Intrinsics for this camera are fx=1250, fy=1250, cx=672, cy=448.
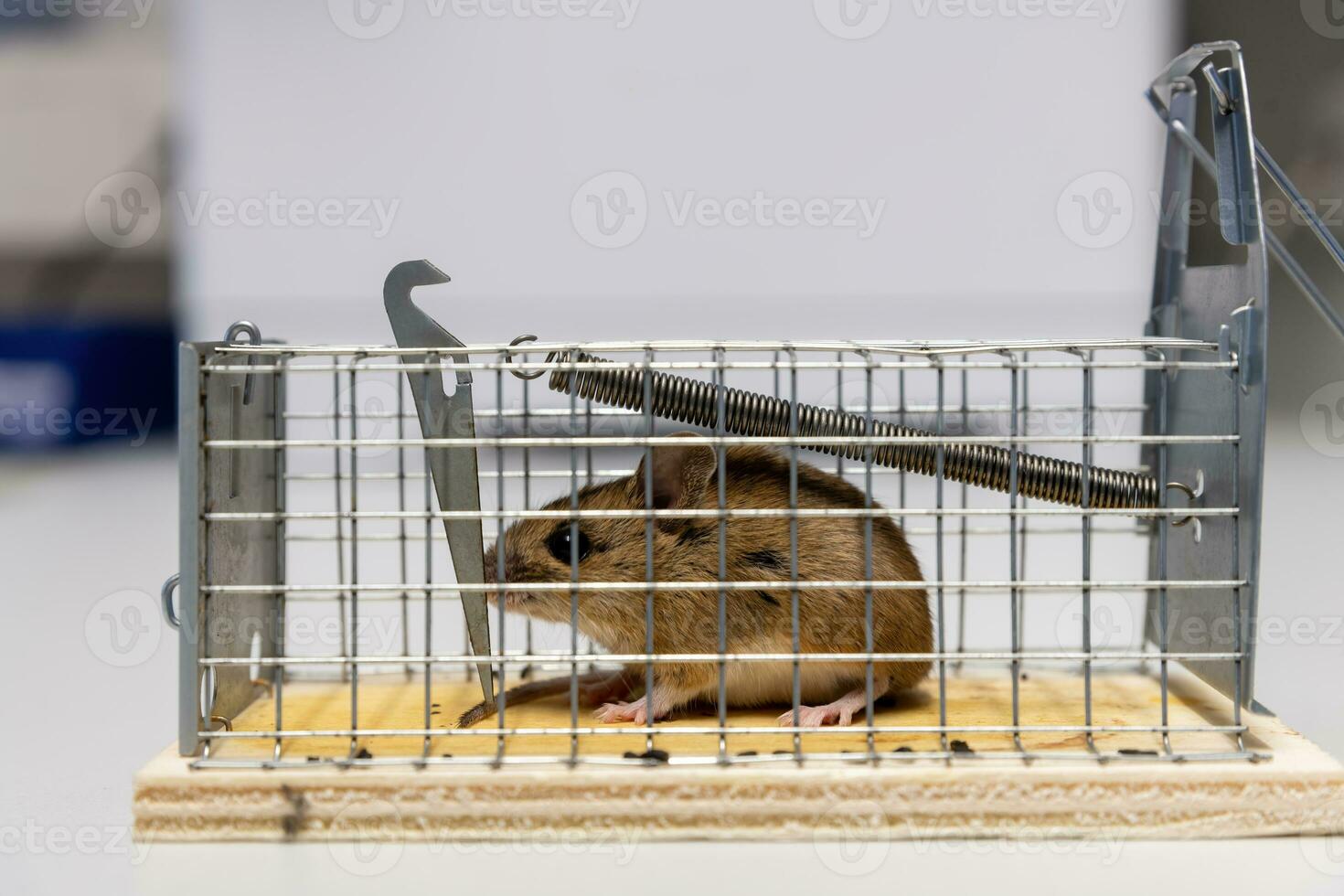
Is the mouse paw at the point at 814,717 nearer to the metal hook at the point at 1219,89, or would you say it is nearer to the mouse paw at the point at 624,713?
the mouse paw at the point at 624,713

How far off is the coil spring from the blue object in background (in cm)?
490

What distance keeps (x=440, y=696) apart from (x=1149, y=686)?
1.58 meters

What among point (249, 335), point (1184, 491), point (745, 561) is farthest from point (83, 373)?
point (1184, 491)

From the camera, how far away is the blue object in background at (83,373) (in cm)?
666

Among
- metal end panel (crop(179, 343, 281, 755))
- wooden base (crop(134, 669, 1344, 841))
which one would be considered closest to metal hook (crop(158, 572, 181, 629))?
metal end panel (crop(179, 343, 281, 755))

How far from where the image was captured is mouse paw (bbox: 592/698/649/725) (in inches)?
99.0

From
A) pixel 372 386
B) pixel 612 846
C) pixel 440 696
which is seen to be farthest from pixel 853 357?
pixel 612 846

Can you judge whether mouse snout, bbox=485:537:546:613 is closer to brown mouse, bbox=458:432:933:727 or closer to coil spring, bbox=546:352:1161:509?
brown mouse, bbox=458:432:933:727

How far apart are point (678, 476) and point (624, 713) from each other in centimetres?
49

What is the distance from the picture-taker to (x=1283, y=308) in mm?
6461

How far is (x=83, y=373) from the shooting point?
6781 mm

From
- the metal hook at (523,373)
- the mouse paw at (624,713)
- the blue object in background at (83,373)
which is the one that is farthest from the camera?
the blue object in background at (83,373)

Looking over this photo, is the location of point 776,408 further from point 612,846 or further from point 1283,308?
point 1283,308

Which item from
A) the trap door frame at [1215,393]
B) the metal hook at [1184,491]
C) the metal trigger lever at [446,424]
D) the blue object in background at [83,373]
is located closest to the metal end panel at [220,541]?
the metal trigger lever at [446,424]
